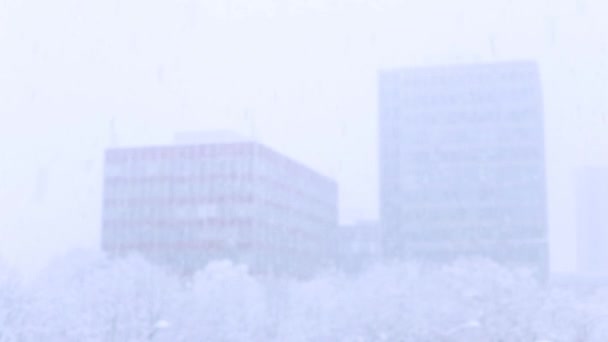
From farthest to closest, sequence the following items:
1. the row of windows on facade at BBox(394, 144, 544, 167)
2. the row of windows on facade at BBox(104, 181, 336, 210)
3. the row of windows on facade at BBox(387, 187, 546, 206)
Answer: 1. the row of windows on facade at BBox(394, 144, 544, 167)
2. the row of windows on facade at BBox(387, 187, 546, 206)
3. the row of windows on facade at BBox(104, 181, 336, 210)

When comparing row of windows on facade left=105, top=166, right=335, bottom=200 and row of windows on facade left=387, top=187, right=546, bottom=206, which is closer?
row of windows on facade left=105, top=166, right=335, bottom=200

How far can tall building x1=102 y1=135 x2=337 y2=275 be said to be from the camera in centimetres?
7769

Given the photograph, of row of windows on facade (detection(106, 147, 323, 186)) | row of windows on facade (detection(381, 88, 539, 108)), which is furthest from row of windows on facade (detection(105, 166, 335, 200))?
row of windows on facade (detection(381, 88, 539, 108))

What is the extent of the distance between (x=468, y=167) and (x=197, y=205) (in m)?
38.6

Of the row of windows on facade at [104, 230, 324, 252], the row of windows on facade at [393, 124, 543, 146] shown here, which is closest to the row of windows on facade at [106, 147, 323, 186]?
the row of windows on facade at [104, 230, 324, 252]

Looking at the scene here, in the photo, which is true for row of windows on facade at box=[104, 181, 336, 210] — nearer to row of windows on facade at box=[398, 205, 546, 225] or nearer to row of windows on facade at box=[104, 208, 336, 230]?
row of windows on facade at box=[104, 208, 336, 230]

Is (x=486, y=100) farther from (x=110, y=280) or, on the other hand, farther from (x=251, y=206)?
(x=110, y=280)

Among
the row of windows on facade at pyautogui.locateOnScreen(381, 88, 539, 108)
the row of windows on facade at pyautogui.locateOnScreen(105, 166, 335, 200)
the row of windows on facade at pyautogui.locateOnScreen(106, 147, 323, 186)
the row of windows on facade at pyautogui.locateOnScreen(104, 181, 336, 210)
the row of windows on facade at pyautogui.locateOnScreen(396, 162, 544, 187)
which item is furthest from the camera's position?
the row of windows on facade at pyautogui.locateOnScreen(381, 88, 539, 108)

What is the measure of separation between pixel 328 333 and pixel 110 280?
1476 cm

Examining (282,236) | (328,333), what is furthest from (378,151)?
(328,333)

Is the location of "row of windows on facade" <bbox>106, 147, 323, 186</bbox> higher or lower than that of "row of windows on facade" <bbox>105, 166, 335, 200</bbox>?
higher

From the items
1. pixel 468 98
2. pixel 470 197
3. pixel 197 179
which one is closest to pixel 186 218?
pixel 197 179

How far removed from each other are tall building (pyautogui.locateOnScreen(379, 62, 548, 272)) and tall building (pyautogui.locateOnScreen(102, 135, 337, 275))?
26427 millimetres

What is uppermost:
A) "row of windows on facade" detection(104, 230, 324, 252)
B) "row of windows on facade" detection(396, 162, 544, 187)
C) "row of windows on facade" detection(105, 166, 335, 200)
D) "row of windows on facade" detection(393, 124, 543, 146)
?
"row of windows on facade" detection(393, 124, 543, 146)
